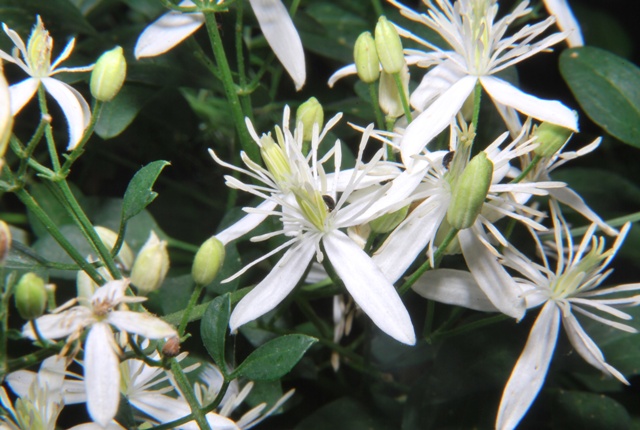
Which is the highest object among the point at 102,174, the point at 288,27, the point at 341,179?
the point at 288,27

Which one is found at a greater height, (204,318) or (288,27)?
(288,27)

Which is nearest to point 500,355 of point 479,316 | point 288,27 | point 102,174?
point 479,316

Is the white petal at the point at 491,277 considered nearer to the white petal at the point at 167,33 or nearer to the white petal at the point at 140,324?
the white petal at the point at 140,324

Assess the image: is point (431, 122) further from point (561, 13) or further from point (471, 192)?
point (561, 13)

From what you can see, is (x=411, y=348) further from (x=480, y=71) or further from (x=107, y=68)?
(x=107, y=68)

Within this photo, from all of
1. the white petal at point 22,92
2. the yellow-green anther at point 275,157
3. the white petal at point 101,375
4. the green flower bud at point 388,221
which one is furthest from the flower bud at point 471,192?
the white petal at point 22,92

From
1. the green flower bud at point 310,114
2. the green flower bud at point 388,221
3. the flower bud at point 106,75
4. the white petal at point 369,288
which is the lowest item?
Result: the white petal at point 369,288

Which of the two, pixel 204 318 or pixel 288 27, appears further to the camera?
pixel 288 27
